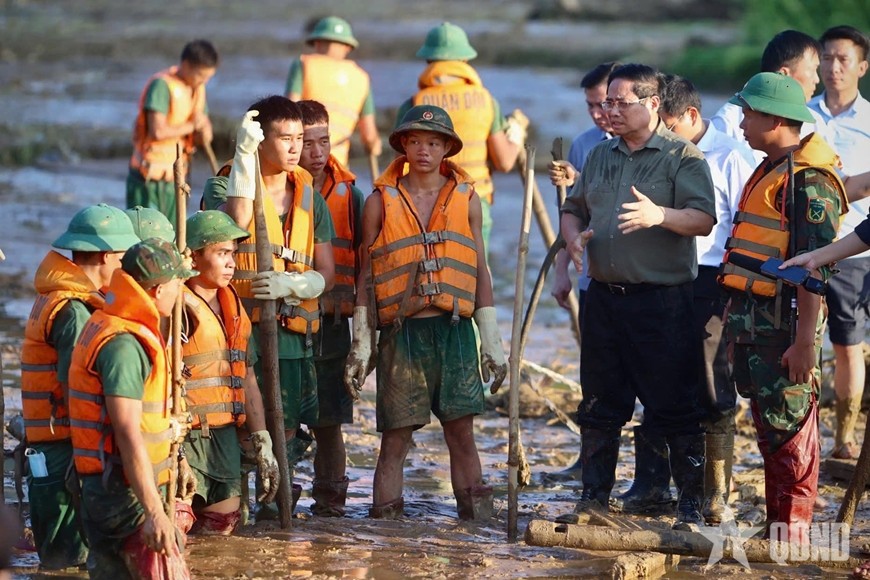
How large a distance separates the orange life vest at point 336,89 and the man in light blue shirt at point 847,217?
3.34m

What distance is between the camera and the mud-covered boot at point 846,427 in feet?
27.4

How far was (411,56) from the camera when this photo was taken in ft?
117

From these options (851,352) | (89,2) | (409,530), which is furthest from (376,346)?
(89,2)

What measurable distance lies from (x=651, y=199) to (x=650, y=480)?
1.54 m

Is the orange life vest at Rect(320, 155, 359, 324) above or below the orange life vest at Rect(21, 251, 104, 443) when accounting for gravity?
above

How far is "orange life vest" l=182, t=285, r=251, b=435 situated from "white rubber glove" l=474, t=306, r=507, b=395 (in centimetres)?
120

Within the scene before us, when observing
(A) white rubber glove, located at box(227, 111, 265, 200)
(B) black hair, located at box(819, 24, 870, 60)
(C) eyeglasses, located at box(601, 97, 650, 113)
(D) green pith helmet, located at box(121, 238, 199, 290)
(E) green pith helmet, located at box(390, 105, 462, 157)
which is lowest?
(D) green pith helmet, located at box(121, 238, 199, 290)

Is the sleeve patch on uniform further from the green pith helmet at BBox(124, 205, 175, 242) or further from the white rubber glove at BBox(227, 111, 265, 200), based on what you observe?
the green pith helmet at BBox(124, 205, 175, 242)

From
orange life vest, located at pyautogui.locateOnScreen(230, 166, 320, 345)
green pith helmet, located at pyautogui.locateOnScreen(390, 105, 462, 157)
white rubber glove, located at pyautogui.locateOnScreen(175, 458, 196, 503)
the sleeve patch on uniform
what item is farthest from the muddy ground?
green pith helmet, located at pyautogui.locateOnScreen(390, 105, 462, 157)

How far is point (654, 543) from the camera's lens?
20.6ft

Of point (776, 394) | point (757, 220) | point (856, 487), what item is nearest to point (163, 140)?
point (757, 220)

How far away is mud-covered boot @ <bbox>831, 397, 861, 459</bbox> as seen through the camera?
836 cm

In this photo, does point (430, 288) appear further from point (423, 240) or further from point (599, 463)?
point (599, 463)

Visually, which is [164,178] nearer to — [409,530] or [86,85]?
[409,530]
